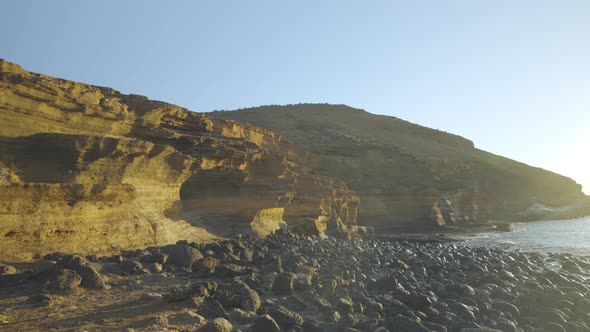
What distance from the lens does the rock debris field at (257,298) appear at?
571 cm

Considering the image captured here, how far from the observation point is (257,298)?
666cm

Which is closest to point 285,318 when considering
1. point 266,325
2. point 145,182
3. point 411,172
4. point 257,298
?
point 266,325

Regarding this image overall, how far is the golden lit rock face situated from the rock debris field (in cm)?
121

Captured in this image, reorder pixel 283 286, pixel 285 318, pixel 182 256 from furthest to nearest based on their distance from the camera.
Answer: pixel 182 256 < pixel 283 286 < pixel 285 318

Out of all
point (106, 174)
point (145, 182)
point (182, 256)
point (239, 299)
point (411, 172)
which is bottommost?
point (182, 256)

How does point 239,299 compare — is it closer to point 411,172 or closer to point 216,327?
point 216,327

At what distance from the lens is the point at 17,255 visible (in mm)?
8703

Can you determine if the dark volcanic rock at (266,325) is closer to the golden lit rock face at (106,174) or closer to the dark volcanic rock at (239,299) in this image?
the dark volcanic rock at (239,299)

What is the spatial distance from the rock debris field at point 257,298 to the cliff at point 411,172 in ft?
81.9

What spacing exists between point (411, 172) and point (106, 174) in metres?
33.7

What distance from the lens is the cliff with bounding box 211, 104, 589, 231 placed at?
120ft

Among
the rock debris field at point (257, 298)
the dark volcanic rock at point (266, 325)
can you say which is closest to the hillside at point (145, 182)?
the rock debris field at point (257, 298)

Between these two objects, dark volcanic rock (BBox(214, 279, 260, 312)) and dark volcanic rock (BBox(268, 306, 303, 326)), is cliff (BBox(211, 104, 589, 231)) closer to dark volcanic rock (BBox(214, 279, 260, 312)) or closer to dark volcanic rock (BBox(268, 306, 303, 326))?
dark volcanic rock (BBox(214, 279, 260, 312))

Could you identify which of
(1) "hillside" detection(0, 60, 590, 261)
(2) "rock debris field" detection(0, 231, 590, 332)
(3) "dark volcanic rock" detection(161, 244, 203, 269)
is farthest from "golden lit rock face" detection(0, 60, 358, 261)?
(3) "dark volcanic rock" detection(161, 244, 203, 269)
